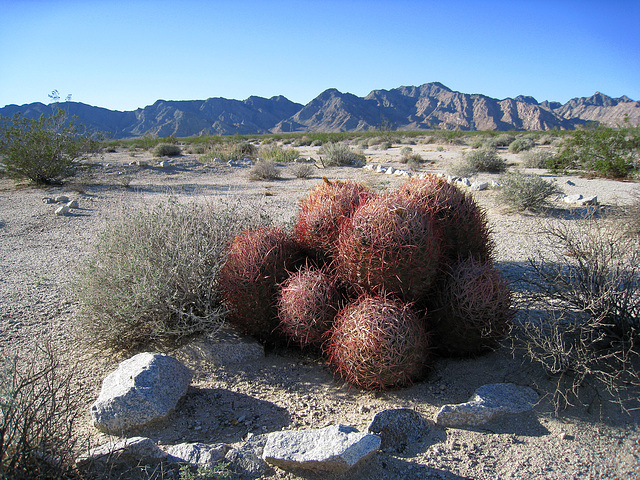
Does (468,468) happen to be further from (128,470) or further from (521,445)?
(128,470)

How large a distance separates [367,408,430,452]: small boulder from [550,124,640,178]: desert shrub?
13.9 meters

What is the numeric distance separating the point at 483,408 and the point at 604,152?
14.4 meters

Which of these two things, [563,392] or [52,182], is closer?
[563,392]

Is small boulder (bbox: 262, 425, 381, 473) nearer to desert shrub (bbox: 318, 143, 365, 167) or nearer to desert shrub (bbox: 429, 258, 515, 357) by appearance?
desert shrub (bbox: 429, 258, 515, 357)

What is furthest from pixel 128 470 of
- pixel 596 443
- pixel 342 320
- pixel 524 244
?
pixel 524 244

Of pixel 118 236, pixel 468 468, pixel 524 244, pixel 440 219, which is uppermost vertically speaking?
pixel 440 219

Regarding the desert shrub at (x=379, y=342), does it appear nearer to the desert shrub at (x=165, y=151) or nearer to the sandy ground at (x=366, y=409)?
the sandy ground at (x=366, y=409)

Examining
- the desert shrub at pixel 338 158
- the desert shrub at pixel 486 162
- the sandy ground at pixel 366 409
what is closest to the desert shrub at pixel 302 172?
the desert shrub at pixel 338 158

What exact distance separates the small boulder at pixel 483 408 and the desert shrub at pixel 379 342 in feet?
1.25

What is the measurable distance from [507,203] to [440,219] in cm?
691

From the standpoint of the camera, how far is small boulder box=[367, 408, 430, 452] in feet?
8.86

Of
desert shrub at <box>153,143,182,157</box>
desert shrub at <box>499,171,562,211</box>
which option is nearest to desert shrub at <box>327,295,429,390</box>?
desert shrub at <box>499,171,562,211</box>

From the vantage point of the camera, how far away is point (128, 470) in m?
2.31

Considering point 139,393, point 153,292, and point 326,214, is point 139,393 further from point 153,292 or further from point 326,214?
point 326,214
